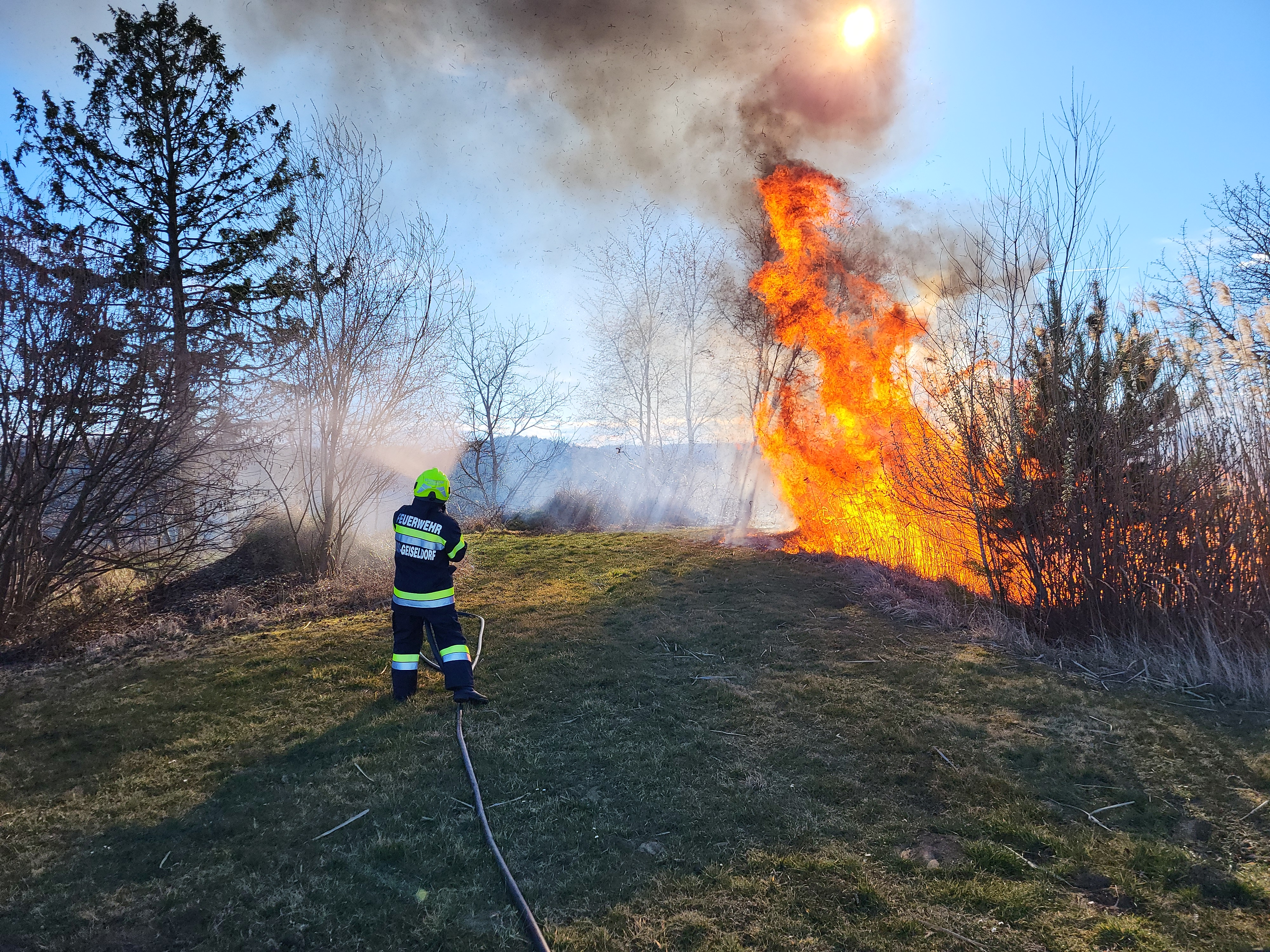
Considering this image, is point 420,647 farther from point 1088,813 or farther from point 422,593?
point 1088,813

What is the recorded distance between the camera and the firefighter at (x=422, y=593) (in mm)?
5438

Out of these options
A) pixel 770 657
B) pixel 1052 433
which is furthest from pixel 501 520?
pixel 1052 433

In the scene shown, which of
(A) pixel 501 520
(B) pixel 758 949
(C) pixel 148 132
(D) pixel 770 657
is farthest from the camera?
(A) pixel 501 520

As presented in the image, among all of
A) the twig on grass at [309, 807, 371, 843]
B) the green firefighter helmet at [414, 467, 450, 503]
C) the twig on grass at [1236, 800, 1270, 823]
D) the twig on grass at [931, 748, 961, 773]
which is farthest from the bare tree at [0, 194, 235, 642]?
the twig on grass at [1236, 800, 1270, 823]

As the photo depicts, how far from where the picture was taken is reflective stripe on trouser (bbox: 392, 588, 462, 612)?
5.43m

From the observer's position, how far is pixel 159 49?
11.6 metres

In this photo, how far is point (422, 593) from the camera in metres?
5.45

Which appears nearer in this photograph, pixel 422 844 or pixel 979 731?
pixel 422 844

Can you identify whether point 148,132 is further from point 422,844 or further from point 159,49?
point 422,844

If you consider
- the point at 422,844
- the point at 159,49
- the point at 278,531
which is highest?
the point at 159,49

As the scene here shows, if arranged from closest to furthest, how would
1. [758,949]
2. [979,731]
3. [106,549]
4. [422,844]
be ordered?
[758,949] → [422,844] → [979,731] → [106,549]

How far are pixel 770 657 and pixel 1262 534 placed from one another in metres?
4.48

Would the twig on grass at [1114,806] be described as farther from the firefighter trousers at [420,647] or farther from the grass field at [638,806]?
the firefighter trousers at [420,647]

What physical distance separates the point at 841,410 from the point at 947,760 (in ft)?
26.7
